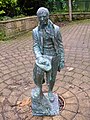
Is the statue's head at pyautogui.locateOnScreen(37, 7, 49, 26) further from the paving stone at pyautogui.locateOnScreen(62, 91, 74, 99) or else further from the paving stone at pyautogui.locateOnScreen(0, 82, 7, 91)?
the paving stone at pyautogui.locateOnScreen(0, 82, 7, 91)

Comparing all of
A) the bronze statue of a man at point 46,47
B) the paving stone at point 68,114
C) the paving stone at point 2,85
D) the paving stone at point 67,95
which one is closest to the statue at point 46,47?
the bronze statue of a man at point 46,47

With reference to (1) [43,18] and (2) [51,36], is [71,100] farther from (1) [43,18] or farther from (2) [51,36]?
(1) [43,18]

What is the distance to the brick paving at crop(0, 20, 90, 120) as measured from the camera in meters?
3.70

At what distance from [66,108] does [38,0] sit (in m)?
9.50

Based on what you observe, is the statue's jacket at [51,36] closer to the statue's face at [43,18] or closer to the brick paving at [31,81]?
the statue's face at [43,18]

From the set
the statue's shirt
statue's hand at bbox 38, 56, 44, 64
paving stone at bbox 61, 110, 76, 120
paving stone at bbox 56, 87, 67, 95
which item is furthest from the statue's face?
paving stone at bbox 56, 87, 67, 95

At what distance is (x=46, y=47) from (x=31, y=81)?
167 cm

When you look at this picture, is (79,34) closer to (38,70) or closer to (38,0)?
(38,0)

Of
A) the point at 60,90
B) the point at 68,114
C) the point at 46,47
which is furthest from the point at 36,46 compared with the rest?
the point at 60,90

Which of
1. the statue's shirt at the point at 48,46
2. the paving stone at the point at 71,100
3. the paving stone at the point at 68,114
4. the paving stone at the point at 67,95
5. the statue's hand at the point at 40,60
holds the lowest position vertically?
the paving stone at the point at 68,114

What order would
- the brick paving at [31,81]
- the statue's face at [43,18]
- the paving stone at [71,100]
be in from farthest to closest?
the paving stone at [71,100]
the brick paving at [31,81]
the statue's face at [43,18]

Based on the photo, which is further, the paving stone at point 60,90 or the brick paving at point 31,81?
the paving stone at point 60,90

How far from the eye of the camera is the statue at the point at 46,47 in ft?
10.6

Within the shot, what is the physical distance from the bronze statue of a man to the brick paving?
2.24ft
